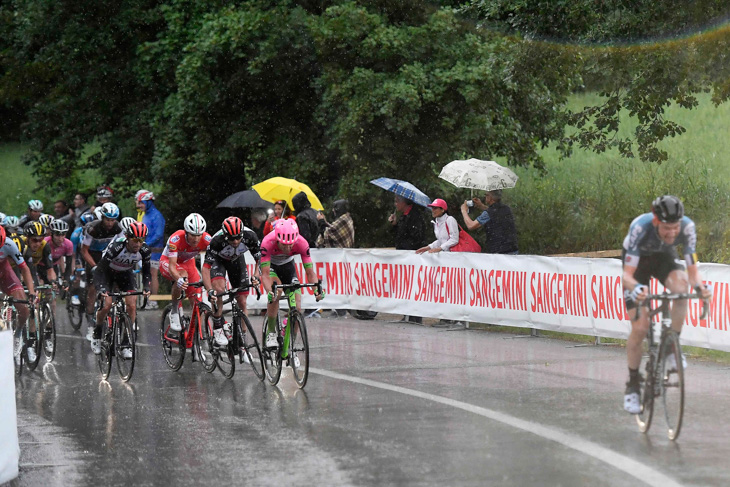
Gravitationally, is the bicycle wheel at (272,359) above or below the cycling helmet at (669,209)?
below

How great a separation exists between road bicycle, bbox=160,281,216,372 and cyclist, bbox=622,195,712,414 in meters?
5.65

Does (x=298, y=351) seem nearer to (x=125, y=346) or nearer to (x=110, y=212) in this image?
(x=125, y=346)

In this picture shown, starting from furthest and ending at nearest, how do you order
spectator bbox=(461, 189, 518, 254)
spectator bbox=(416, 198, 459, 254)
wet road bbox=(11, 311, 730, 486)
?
1. spectator bbox=(416, 198, 459, 254)
2. spectator bbox=(461, 189, 518, 254)
3. wet road bbox=(11, 311, 730, 486)

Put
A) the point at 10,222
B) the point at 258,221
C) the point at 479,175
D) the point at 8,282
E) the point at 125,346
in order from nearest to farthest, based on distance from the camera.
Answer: the point at 125,346 → the point at 8,282 → the point at 10,222 → the point at 479,175 → the point at 258,221

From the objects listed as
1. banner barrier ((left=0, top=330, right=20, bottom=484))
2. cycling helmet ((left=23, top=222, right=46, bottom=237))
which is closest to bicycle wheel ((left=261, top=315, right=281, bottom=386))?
banner barrier ((left=0, top=330, right=20, bottom=484))

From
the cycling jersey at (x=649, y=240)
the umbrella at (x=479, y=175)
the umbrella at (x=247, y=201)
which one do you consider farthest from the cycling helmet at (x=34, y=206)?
the cycling jersey at (x=649, y=240)

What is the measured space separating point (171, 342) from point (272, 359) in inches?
78.5

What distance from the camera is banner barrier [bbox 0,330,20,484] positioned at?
819cm

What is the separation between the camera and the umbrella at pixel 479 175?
63.4 feet

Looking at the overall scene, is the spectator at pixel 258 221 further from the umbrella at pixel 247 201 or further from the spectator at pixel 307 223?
the spectator at pixel 307 223

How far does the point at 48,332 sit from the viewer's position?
15.6 metres

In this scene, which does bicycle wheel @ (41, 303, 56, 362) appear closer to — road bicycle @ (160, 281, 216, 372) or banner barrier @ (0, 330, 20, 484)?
road bicycle @ (160, 281, 216, 372)

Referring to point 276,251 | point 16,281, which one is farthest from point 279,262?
point 16,281

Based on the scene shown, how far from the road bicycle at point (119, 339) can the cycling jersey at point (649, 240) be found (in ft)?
→ 21.3
